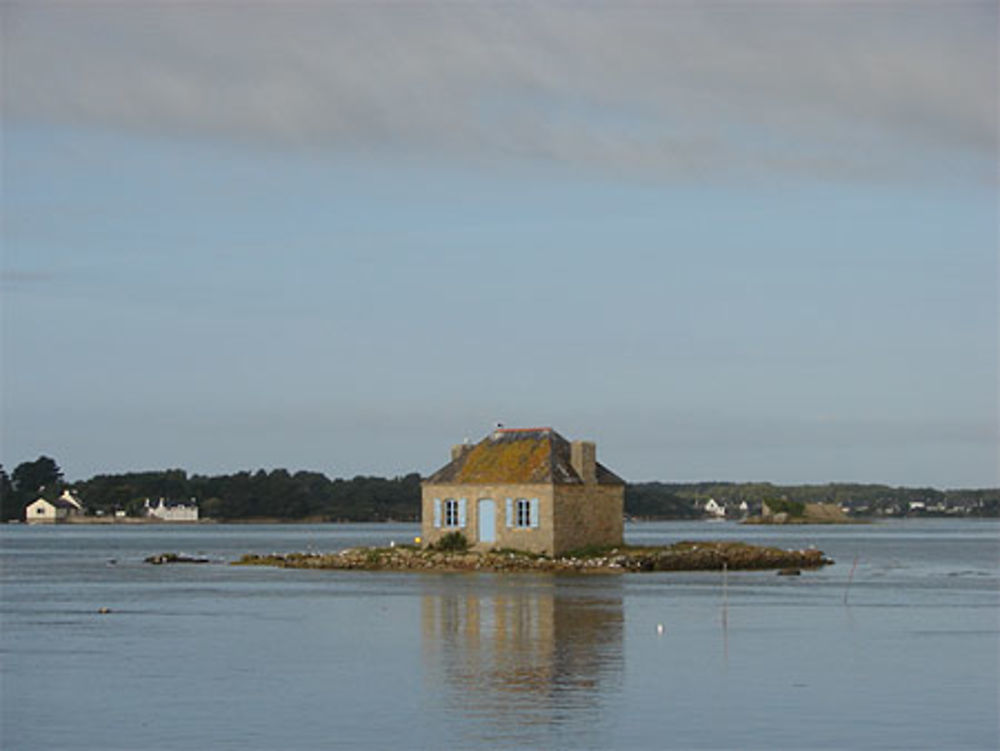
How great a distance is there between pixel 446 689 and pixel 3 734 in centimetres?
724

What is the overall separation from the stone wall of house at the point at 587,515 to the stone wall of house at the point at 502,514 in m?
0.42

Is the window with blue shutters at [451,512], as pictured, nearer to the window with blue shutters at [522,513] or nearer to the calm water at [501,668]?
the window with blue shutters at [522,513]

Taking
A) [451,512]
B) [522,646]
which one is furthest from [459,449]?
[522,646]

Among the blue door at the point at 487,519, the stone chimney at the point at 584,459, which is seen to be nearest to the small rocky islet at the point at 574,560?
the blue door at the point at 487,519

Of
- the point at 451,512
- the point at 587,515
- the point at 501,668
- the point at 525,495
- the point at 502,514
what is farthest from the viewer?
the point at 451,512

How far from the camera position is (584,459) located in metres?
63.0

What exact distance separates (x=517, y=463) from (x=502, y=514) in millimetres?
2057

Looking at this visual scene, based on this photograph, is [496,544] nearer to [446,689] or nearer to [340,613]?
[340,613]

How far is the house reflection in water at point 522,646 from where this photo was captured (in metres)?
→ 25.6

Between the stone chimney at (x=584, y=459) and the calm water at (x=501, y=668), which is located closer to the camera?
the calm water at (x=501, y=668)

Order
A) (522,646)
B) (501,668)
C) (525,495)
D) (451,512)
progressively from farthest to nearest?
1. (451,512)
2. (525,495)
3. (522,646)
4. (501,668)

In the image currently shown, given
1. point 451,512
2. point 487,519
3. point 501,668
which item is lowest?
point 501,668

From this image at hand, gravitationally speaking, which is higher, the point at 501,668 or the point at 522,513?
the point at 522,513

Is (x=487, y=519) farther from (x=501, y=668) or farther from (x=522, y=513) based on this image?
(x=501, y=668)
